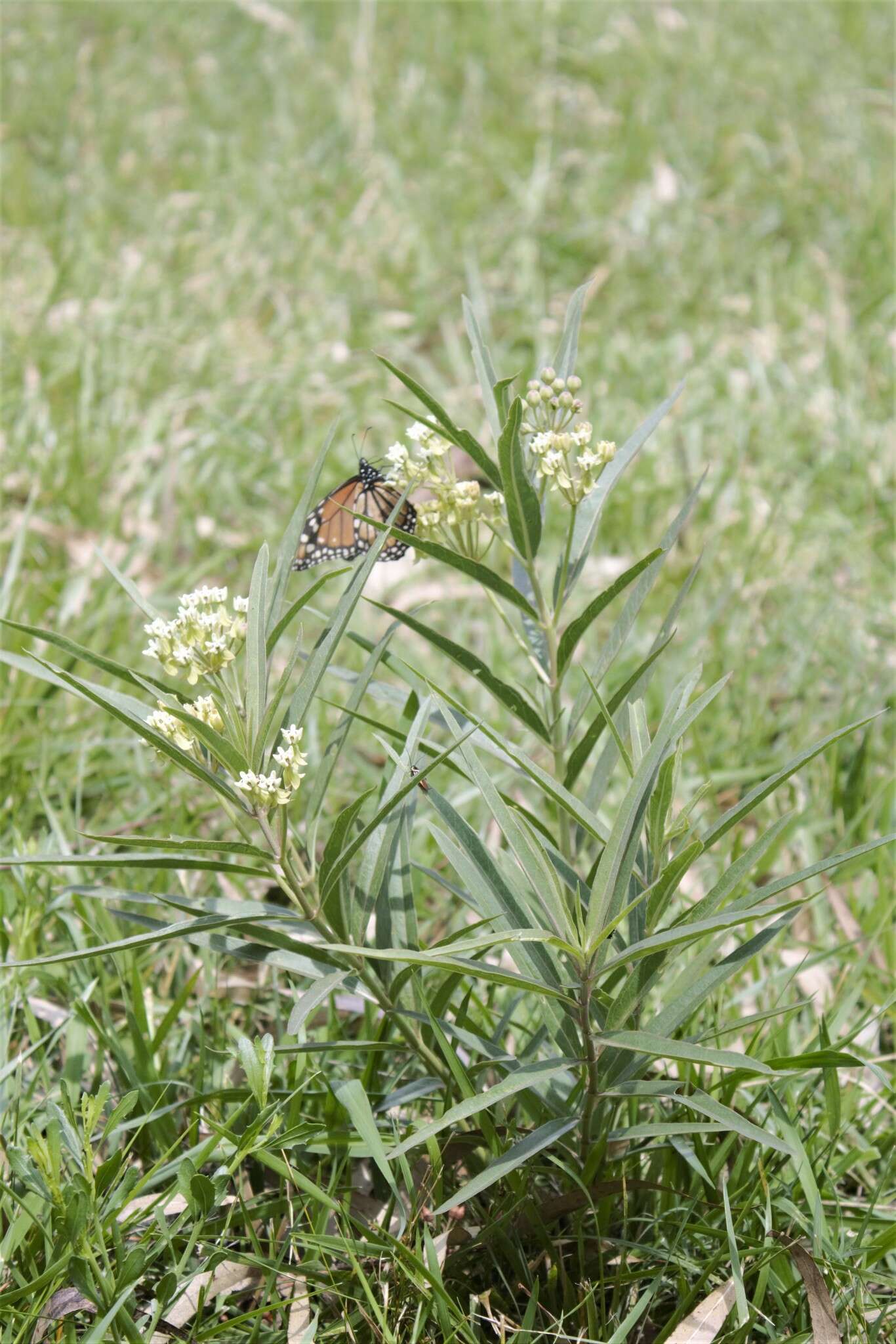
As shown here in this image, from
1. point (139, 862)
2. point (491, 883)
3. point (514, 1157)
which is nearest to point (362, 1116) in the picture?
point (514, 1157)

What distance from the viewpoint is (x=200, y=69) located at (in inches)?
242

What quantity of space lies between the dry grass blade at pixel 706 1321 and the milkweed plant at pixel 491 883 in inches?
5.7

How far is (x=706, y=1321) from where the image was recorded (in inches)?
60.8

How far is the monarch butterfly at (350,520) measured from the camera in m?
2.03

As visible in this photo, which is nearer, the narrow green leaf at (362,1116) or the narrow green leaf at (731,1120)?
the narrow green leaf at (731,1120)

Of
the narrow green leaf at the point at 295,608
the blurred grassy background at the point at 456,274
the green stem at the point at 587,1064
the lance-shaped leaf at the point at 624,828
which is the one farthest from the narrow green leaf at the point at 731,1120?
the blurred grassy background at the point at 456,274

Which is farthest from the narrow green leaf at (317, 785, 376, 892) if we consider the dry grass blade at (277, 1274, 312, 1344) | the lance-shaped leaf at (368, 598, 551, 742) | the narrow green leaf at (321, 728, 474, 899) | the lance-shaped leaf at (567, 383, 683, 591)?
the dry grass blade at (277, 1274, 312, 1344)

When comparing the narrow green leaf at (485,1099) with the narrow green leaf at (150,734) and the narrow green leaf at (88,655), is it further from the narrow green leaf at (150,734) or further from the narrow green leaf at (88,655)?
the narrow green leaf at (88,655)

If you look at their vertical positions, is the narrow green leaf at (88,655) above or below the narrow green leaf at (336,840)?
above

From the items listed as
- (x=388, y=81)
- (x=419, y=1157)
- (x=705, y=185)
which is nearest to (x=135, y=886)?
(x=419, y=1157)

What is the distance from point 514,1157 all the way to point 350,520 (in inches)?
49.0

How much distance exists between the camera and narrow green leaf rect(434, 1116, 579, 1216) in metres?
1.33

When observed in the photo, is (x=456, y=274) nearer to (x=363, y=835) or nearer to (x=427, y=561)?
(x=427, y=561)

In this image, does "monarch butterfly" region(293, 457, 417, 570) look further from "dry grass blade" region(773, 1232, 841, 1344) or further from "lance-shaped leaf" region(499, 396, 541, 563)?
"dry grass blade" region(773, 1232, 841, 1344)
